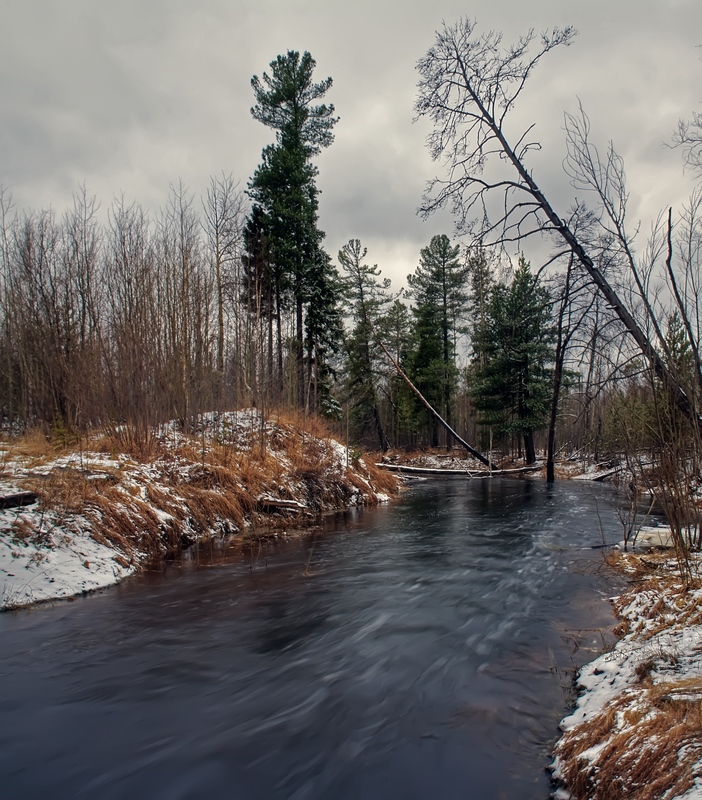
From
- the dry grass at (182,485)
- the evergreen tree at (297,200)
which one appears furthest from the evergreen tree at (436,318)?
the dry grass at (182,485)

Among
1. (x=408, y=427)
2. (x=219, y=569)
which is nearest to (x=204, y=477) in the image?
(x=219, y=569)

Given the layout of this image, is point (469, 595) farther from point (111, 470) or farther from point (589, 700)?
point (111, 470)

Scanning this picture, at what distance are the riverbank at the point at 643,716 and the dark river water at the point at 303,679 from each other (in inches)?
8.8

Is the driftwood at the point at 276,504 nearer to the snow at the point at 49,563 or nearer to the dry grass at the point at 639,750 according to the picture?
the snow at the point at 49,563

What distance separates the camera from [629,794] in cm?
210

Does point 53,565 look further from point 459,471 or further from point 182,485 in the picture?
point 459,471

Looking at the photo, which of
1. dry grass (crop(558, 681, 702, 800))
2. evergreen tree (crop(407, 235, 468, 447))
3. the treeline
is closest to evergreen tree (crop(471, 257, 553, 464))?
the treeline

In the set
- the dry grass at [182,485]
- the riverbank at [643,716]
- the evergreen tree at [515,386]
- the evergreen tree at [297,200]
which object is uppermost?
the evergreen tree at [297,200]

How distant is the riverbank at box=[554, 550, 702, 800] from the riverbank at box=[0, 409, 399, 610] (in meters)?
5.85

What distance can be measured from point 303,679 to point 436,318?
34.9 meters

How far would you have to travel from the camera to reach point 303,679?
3.99 m

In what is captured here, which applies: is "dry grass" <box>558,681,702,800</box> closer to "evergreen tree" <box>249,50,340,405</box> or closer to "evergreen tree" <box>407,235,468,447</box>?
"evergreen tree" <box>249,50,340,405</box>

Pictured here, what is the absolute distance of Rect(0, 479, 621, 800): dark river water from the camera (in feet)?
9.29

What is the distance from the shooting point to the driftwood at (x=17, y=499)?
21.0 ft
